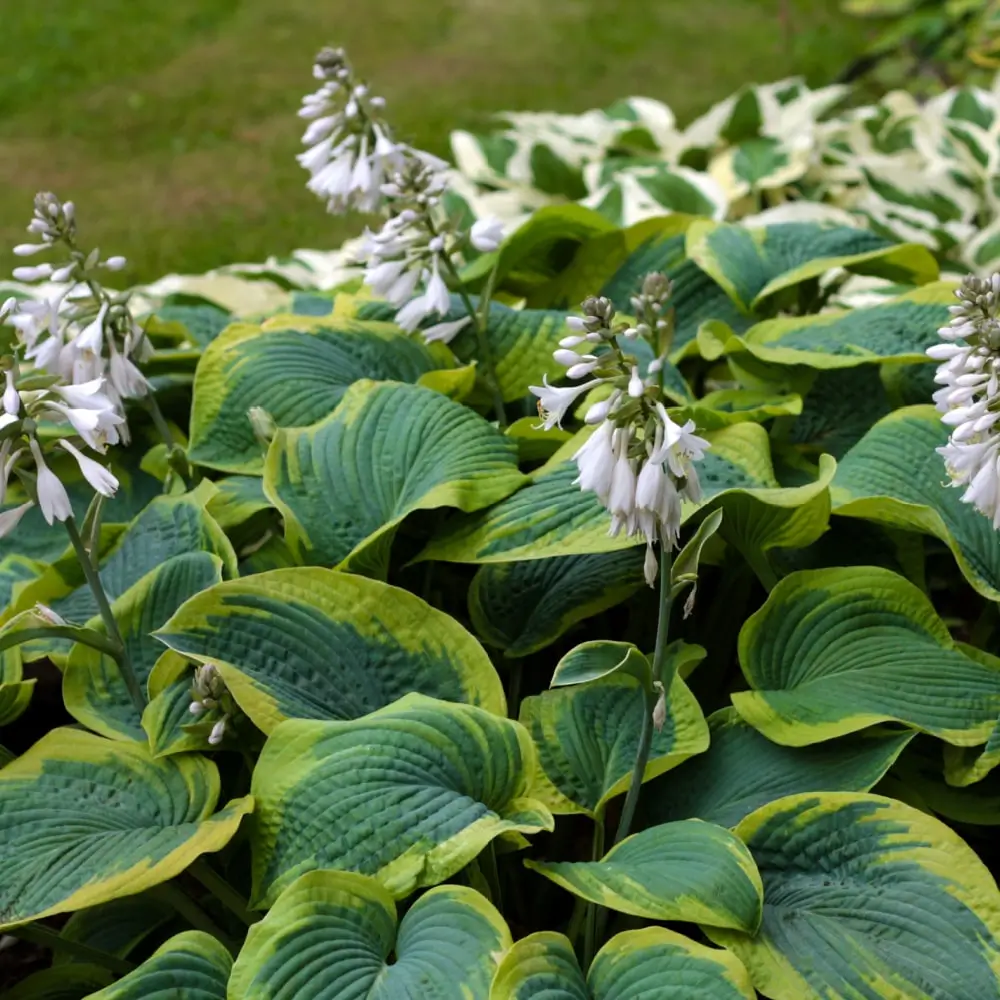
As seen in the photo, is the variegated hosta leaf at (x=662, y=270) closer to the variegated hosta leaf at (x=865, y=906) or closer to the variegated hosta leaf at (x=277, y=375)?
the variegated hosta leaf at (x=277, y=375)

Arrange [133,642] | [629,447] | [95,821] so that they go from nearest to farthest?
[629,447] → [95,821] → [133,642]

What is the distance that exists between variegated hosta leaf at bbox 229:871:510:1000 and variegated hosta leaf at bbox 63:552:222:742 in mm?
448

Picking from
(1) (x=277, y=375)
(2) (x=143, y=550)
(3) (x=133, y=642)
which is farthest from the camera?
(1) (x=277, y=375)

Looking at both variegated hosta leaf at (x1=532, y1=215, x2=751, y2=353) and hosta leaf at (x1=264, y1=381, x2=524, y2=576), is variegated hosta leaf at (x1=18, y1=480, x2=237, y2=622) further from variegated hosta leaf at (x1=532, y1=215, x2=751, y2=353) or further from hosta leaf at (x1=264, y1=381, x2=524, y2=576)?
variegated hosta leaf at (x1=532, y1=215, x2=751, y2=353)

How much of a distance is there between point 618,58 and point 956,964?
6249mm

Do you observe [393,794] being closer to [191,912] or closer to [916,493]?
[191,912]

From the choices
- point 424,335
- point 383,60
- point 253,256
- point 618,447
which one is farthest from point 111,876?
point 383,60

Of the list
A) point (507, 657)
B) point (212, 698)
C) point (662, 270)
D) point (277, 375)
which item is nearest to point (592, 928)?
point (507, 657)

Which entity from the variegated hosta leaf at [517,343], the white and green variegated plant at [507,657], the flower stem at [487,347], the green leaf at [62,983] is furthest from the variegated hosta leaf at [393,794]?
the variegated hosta leaf at [517,343]

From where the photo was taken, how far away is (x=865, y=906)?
4.12 ft

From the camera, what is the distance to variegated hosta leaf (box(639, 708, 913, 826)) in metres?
1.40

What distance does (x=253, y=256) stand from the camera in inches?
189

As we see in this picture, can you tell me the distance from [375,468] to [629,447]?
2.11 ft

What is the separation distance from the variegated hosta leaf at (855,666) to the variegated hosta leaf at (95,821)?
68 cm
